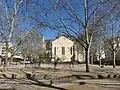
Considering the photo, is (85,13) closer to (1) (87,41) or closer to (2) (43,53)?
(1) (87,41)

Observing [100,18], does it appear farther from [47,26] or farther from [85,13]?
[47,26]

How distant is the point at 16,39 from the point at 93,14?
20.9 metres

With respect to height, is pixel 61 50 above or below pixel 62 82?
above

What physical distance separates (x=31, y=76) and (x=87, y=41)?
8489mm

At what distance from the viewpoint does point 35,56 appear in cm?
11056

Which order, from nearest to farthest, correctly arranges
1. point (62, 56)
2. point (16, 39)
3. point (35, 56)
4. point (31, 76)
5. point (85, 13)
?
point (31, 76), point (85, 13), point (16, 39), point (35, 56), point (62, 56)

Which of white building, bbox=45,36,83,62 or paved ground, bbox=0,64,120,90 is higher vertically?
white building, bbox=45,36,83,62

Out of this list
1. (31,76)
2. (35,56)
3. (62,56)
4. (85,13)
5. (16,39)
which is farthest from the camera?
(62,56)

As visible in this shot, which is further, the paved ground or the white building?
the white building

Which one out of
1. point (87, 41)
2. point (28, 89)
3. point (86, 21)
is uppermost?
point (86, 21)

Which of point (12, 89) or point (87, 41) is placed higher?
point (87, 41)

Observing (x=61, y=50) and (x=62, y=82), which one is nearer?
(x=62, y=82)

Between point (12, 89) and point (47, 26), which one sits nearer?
point (12, 89)

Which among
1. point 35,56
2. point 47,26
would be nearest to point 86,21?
point 47,26
